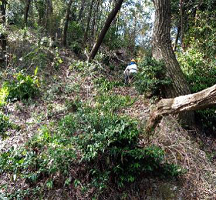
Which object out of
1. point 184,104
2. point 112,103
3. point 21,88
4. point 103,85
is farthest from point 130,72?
point 184,104

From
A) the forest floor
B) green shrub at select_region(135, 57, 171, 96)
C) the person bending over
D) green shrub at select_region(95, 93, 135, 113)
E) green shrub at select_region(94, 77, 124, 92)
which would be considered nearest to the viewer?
the forest floor

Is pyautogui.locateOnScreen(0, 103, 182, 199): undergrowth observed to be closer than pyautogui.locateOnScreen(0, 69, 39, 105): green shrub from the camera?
Yes

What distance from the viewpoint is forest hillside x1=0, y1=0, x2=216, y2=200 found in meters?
3.40

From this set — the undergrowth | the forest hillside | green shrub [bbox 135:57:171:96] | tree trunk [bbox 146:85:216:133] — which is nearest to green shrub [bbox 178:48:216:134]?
the forest hillside

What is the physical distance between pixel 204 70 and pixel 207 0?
4.74m

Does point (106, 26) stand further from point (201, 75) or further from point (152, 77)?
point (201, 75)

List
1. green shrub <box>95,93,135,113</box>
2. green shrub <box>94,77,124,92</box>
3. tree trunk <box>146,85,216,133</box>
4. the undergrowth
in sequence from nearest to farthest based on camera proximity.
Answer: tree trunk <box>146,85,216,133</box>, the undergrowth, green shrub <box>95,93,135,113</box>, green shrub <box>94,77,124,92</box>

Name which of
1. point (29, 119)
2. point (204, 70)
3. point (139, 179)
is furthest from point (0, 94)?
point (204, 70)

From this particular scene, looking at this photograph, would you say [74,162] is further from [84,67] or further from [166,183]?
[84,67]

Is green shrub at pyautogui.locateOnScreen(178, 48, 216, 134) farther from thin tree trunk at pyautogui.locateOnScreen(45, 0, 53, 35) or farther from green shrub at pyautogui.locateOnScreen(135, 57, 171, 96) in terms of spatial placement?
thin tree trunk at pyautogui.locateOnScreen(45, 0, 53, 35)

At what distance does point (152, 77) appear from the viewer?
574 centimetres

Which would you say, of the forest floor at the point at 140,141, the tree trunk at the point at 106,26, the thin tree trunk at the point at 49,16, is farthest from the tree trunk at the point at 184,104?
the thin tree trunk at the point at 49,16

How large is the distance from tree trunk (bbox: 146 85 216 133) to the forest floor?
381 millimetres

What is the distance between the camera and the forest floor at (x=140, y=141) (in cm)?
348
